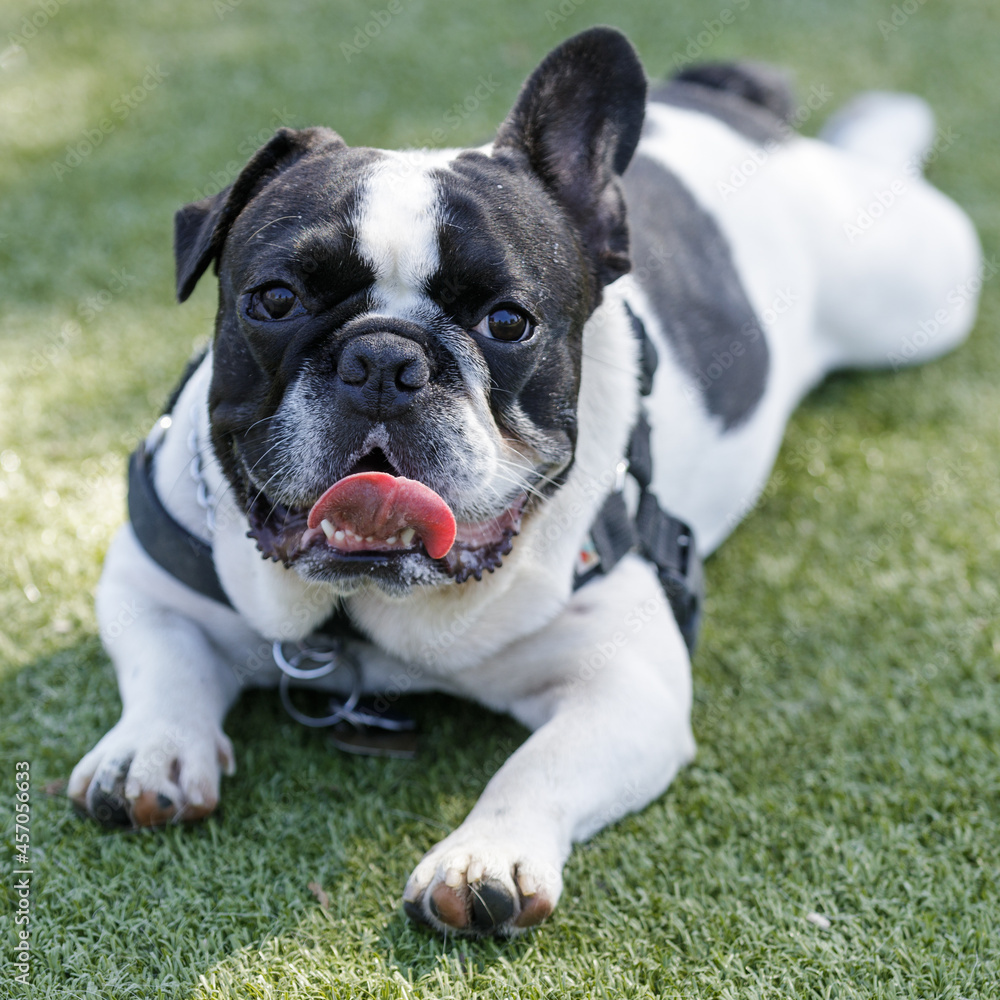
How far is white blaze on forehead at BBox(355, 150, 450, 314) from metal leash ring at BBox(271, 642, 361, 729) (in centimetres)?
86

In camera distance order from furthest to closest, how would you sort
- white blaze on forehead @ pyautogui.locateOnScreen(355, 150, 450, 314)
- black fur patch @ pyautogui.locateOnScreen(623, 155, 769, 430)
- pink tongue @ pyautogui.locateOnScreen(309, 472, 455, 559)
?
black fur patch @ pyautogui.locateOnScreen(623, 155, 769, 430) < white blaze on forehead @ pyautogui.locateOnScreen(355, 150, 450, 314) < pink tongue @ pyautogui.locateOnScreen(309, 472, 455, 559)

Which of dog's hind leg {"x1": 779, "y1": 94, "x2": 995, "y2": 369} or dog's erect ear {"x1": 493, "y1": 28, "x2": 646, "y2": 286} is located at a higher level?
dog's erect ear {"x1": 493, "y1": 28, "x2": 646, "y2": 286}

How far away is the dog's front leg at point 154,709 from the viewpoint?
2260 mm

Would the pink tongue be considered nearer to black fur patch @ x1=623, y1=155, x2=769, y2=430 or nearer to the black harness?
the black harness

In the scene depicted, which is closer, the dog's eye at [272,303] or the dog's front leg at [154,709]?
the dog's eye at [272,303]

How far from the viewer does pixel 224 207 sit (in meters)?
2.29

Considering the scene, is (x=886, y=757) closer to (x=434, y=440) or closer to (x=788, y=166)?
(x=434, y=440)

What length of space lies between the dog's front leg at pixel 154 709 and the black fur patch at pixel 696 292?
149 cm

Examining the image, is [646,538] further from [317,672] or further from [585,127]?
[585,127]

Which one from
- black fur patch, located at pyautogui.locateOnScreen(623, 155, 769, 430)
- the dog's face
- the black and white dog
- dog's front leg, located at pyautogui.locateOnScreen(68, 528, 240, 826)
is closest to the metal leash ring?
the black and white dog

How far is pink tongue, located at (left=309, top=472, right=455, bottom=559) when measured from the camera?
196 centimetres

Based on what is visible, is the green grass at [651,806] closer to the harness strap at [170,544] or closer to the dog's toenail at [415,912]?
the dog's toenail at [415,912]

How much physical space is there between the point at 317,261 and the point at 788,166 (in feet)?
8.09

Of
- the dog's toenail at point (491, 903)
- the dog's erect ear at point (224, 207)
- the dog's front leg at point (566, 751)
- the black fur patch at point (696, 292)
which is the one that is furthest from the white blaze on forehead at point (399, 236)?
the dog's toenail at point (491, 903)
